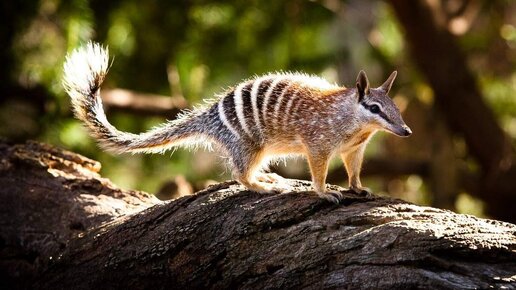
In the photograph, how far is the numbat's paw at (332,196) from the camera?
12.4 ft

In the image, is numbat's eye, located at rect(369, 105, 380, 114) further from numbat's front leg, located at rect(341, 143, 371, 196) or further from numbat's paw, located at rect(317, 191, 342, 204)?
numbat's paw, located at rect(317, 191, 342, 204)

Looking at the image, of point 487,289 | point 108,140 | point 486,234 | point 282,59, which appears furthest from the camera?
point 282,59

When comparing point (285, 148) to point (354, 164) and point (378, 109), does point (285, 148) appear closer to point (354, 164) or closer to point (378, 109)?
point (354, 164)

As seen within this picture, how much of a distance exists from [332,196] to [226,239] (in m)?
0.52

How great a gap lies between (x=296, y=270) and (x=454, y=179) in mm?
4893

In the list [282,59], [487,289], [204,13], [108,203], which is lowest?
[487,289]

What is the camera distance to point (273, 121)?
446 centimetres

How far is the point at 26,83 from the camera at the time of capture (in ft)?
23.3

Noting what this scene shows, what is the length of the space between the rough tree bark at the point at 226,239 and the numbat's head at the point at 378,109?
44 centimetres

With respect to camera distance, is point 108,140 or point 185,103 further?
point 185,103

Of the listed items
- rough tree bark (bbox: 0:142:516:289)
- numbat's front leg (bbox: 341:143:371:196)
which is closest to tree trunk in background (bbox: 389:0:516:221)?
numbat's front leg (bbox: 341:143:371:196)

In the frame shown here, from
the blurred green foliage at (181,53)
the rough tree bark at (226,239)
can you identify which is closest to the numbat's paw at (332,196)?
the rough tree bark at (226,239)

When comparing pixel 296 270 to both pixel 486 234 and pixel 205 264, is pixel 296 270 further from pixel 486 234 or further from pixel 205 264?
pixel 486 234

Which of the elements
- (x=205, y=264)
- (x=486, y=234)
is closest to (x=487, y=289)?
(x=486, y=234)
